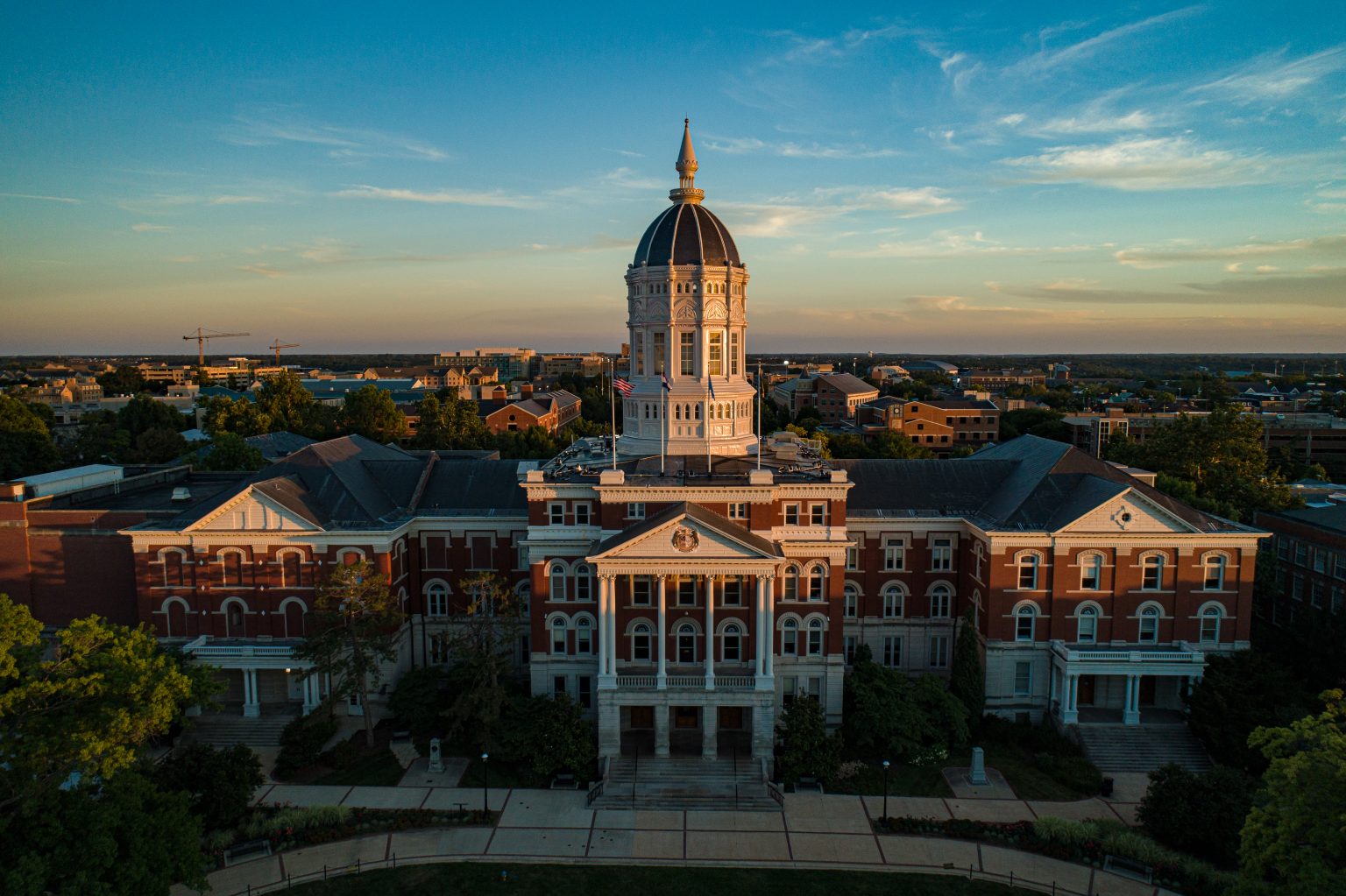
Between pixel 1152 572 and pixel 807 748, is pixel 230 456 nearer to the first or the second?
pixel 807 748

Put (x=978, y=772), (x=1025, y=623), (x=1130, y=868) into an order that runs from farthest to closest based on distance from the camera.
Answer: (x=1025, y=623)
(x=978, y=772)
(x=1130, y=868)

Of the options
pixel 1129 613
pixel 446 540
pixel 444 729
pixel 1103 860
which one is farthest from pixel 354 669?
pixel 1129 613

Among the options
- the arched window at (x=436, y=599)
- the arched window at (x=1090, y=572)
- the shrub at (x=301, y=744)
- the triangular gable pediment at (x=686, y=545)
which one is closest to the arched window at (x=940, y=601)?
the arched window at (x=1090, y=572)

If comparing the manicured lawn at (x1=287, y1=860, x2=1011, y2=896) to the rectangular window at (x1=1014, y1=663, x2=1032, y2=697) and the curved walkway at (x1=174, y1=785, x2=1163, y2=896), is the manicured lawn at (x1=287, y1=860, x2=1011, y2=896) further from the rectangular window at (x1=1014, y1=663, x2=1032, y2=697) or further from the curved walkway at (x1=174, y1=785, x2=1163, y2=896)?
the rectangular window at (x1=1014, y1=663, x2=1032, y2=697)

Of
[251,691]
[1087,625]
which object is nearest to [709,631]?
[1087,625]

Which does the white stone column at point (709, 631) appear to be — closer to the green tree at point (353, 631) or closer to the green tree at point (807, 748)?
the green tree at point (807, 748)

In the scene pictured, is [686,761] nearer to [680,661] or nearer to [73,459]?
[680,661]

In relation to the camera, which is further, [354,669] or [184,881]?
[354,669]
